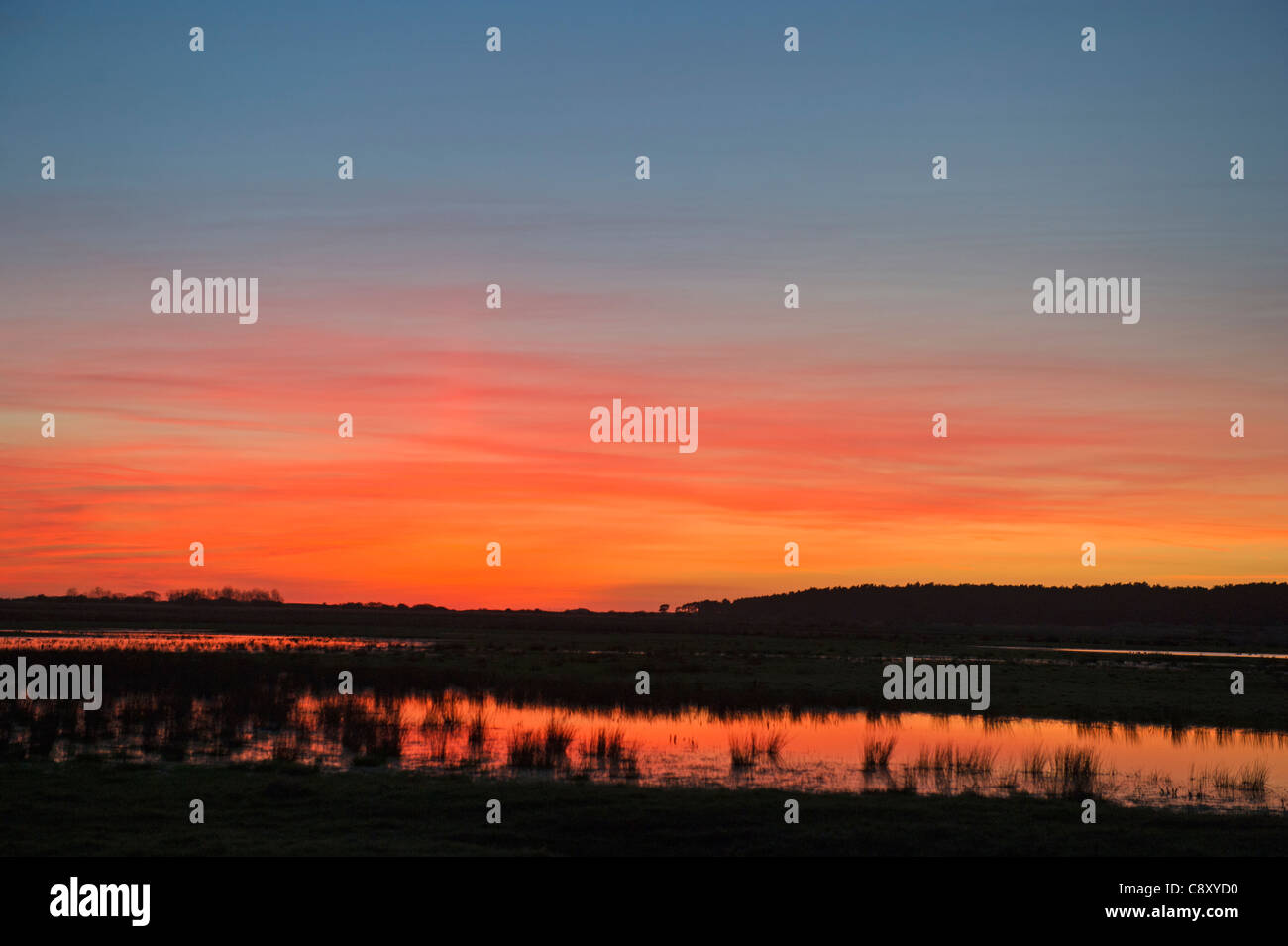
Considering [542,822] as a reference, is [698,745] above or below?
below

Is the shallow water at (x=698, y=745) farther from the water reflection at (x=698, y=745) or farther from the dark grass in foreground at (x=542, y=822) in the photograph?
the dark grass in foreground at (x=542, y=822)

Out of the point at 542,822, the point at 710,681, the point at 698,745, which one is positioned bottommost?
the point at 710,681

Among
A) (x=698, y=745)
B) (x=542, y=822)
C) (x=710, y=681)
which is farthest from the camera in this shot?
(x=710, y=681)

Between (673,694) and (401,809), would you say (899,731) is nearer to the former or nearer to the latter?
(673,694)

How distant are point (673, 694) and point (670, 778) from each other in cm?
1575

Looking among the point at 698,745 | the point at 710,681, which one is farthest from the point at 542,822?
the point at 710,681

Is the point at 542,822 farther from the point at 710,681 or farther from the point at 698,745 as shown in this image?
the point at 710,681

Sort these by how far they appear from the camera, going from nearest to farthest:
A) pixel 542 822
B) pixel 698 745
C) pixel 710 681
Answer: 1. pixel 542 822
2. pixel 698 745
3. pixel 710 681

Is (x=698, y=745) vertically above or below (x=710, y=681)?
above

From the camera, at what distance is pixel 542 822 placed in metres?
15.9

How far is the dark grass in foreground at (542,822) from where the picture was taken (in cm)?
1427

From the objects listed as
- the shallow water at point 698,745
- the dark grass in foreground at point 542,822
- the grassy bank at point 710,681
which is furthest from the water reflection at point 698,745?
the dark grass in foreground at point 542,822

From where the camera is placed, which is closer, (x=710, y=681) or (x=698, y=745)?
(x=698, y=745)

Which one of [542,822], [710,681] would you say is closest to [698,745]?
[542,822]
